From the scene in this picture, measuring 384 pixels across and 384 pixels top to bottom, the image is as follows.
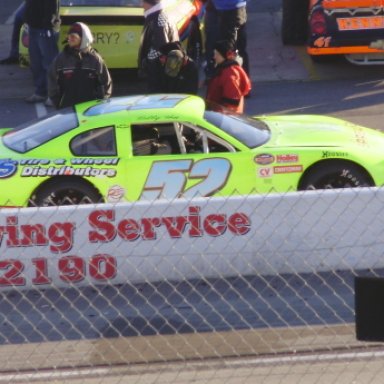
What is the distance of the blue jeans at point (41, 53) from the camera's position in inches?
571

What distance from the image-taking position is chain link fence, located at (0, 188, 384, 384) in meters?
7.55

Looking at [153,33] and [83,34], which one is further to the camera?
[153,33]

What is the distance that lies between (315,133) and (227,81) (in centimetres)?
145

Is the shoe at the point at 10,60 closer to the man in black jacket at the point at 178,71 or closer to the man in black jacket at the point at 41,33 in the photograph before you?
the man in black jacket at the point at 41,33

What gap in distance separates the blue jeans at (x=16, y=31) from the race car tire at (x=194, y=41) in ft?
8.31

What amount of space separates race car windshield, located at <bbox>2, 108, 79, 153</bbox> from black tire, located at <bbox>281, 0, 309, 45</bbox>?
688 centimetres

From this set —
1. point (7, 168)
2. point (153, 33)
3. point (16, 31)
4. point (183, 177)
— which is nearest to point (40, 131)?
point (7, 168)

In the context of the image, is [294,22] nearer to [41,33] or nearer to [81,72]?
[41,33]

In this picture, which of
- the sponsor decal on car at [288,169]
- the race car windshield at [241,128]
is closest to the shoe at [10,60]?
the race car windshield at [241,128]

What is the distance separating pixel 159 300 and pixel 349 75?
791cm

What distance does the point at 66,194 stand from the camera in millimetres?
Result: 10031

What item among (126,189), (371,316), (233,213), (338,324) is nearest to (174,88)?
(126,189)

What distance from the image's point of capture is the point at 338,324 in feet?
26.4

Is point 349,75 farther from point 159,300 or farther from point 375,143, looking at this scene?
point 159,300
